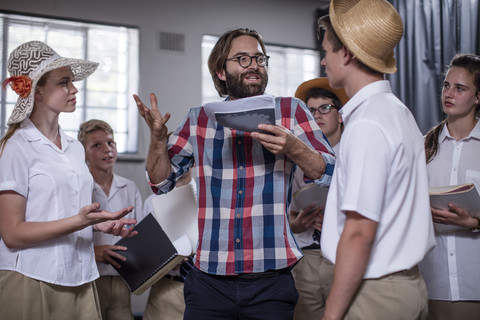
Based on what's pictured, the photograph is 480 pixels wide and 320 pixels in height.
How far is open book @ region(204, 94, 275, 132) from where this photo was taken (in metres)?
1.52

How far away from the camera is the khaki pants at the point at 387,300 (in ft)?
4.15

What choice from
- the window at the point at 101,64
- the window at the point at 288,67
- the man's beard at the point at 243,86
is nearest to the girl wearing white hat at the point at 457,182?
the man's beard at the point at 243,86

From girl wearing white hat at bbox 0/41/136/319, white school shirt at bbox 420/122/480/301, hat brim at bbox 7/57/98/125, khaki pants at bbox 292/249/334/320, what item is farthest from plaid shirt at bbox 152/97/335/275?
khaki pants at bbox 292/249/334/320

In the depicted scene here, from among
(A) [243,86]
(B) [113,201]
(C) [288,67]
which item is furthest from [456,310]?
(C) [288,67]

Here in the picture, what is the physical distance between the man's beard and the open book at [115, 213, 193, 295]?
736 millimetres

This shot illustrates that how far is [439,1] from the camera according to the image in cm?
401

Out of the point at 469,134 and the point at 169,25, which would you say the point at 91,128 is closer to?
the point at 169,25

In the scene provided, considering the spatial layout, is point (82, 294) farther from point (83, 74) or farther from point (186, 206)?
point (83, 74)

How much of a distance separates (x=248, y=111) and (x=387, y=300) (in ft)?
2.14

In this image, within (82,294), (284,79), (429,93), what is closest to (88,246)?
(82,294)

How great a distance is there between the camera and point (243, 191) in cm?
172

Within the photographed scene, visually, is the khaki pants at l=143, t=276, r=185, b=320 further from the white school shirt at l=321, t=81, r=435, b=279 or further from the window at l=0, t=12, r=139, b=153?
the window at l=0, t=12, r=139, b=153

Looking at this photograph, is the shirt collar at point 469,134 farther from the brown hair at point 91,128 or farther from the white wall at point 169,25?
the white wall at point 169,25

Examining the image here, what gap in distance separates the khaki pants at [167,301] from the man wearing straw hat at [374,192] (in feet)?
4.91
